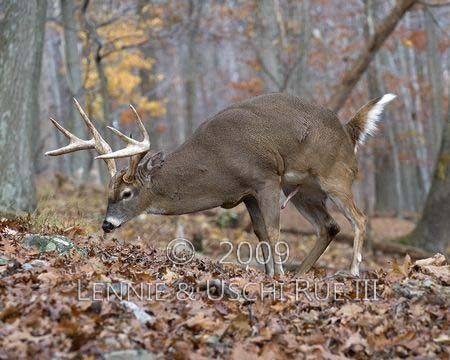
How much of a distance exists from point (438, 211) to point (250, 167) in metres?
7.57

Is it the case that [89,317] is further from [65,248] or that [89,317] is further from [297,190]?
[297,190]

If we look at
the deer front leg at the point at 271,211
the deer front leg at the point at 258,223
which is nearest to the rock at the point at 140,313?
the deer front leg at the point at 271,211

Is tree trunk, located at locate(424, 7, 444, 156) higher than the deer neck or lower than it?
higher

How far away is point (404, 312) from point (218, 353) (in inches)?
62.5

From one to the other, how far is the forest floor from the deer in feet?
3.22

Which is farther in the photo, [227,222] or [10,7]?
[227,222]

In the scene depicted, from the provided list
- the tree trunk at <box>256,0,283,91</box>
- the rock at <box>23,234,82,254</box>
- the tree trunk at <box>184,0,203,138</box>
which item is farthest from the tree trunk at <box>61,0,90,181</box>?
the rock at <box>23,234,82,254</box>

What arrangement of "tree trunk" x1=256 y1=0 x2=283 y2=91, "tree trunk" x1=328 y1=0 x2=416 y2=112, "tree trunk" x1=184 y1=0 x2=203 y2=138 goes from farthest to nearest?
1. "tree trunk" x1=184 y1=0 x2=203 y2=138
2. "tree trunk" x1=256 y1=0 x2=283 y2=91
3. "tree trunk" x1=328 y1=0 x2=416 y2=112

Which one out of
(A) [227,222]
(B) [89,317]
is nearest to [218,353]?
(B) [89,317]

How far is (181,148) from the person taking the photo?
346 inches

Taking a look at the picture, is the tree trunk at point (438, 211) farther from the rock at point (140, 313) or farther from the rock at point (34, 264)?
the rock at point (140, 313)

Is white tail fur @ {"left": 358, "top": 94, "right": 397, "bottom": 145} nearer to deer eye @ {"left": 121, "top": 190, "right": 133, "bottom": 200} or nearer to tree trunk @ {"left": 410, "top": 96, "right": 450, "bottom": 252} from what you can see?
deer eye @ {"left": 121, "top": 190, "right": 133, "bottom": 200}

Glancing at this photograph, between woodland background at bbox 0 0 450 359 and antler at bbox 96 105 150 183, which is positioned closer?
woodland background at bbox 0 0 450 359

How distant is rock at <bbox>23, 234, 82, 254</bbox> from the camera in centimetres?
721
